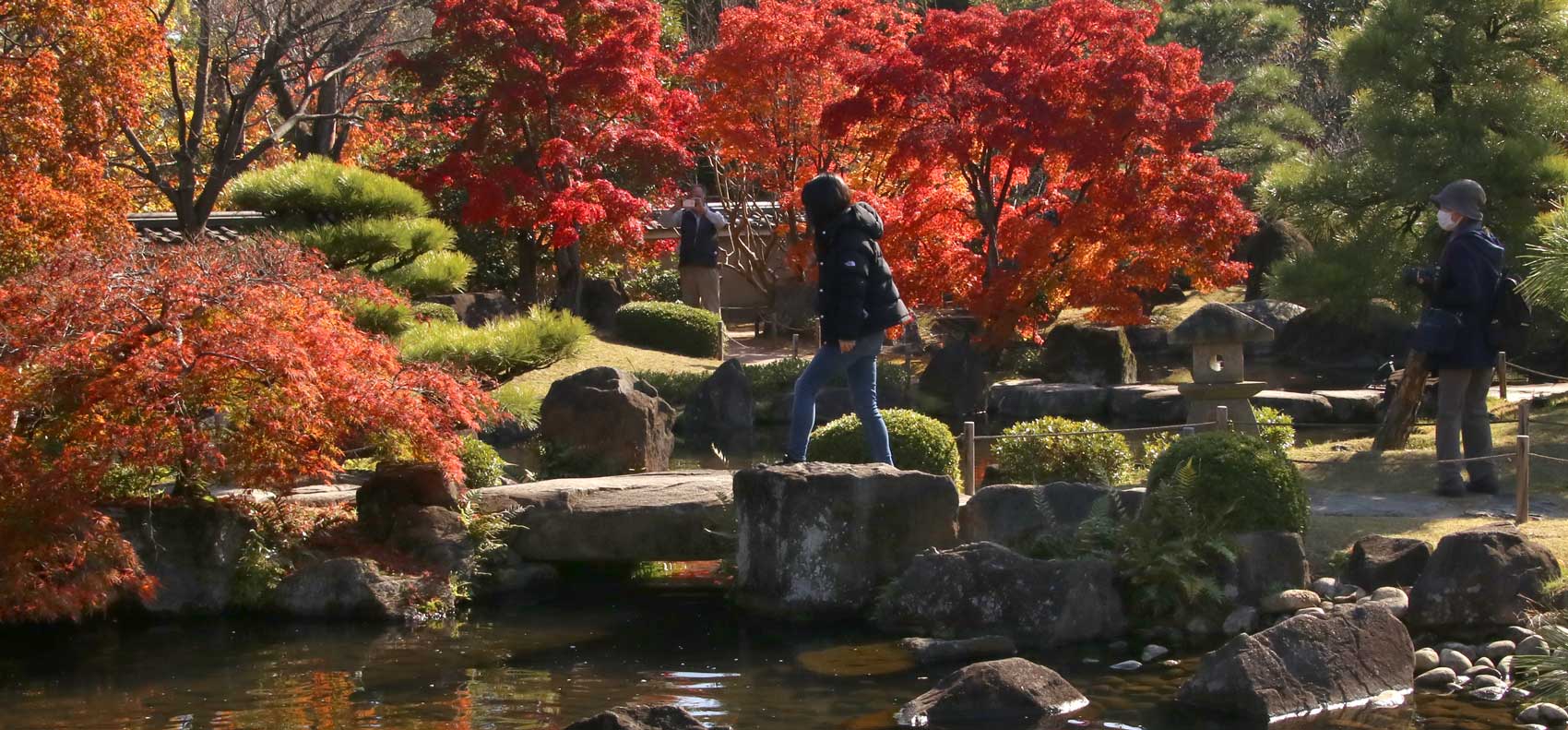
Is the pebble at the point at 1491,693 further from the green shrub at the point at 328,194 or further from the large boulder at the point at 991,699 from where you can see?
the green shrub at the point at 328,194

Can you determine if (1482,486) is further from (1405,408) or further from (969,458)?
(969,458)

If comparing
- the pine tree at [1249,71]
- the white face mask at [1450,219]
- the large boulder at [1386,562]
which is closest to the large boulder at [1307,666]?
the large boulder at [1386,562]

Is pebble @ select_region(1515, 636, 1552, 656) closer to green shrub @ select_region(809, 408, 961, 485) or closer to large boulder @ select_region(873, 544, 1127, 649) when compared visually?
large boulder @ select_region(873, 544, 1127, 649)

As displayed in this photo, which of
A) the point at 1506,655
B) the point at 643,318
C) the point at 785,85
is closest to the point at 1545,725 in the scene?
the point at 1506,655

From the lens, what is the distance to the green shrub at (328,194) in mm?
16672

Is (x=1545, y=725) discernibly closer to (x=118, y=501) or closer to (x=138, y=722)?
(x=138, y=722)

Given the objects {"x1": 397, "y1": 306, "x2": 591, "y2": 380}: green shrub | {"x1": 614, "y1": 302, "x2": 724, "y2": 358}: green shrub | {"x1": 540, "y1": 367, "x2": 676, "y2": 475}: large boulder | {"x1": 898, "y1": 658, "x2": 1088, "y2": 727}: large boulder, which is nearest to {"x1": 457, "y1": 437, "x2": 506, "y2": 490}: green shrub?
{"x1": 540, "y1": 367, "x2": 676, "y2": 475}: large boulder

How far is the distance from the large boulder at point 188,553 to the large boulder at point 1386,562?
6.21 metres

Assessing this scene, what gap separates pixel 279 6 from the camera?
17188 millimetres

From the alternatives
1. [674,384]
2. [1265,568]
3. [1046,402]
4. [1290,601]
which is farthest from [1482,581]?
[674,384]

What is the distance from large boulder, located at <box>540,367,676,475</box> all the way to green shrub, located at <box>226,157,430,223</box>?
203 inches

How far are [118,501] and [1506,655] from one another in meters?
7.31

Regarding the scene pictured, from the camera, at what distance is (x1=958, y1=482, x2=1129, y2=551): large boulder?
27.6ft

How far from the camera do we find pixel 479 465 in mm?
10688
